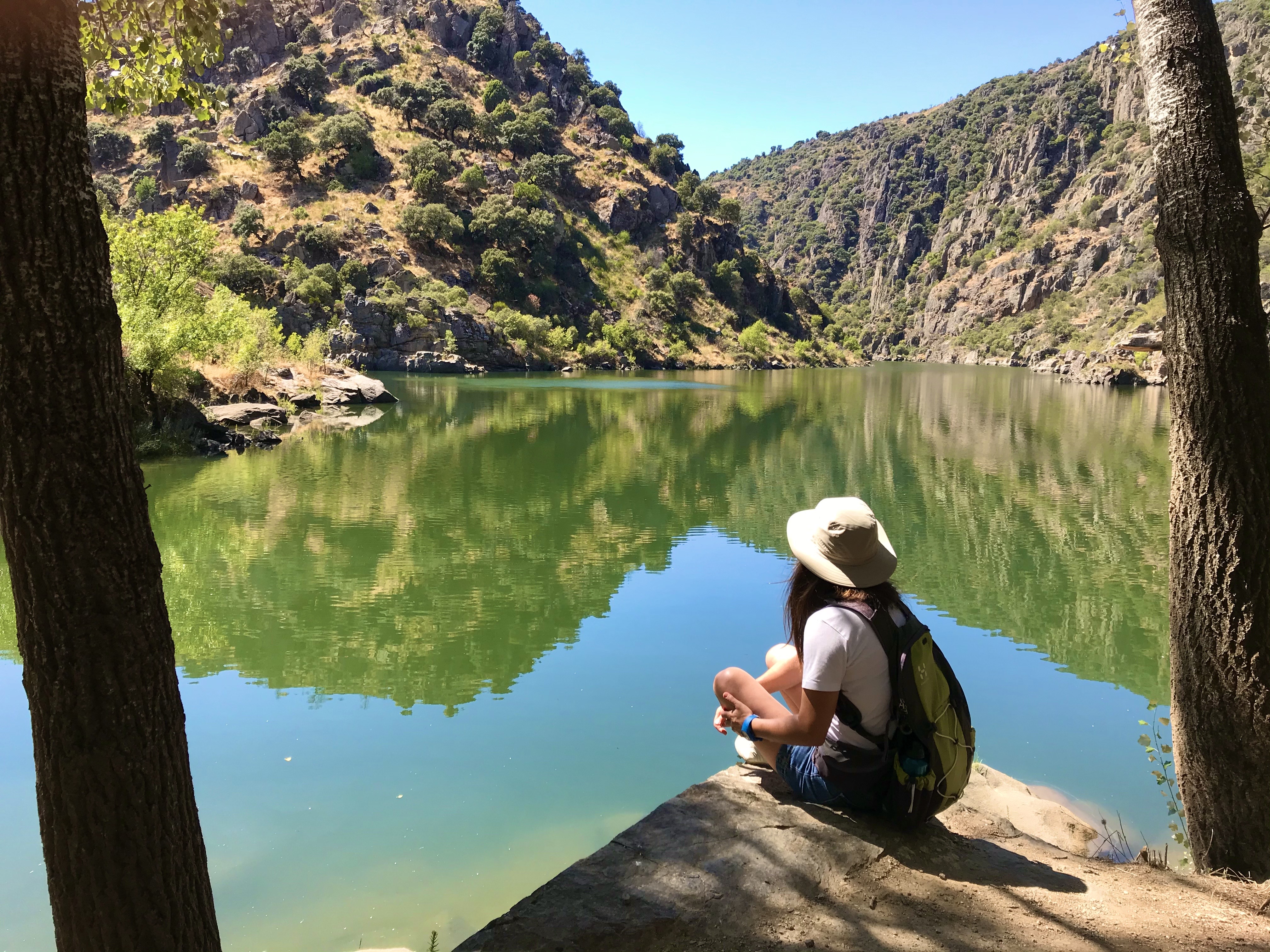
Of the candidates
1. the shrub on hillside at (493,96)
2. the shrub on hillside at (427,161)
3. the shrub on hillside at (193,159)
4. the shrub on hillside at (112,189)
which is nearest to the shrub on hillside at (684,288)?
the shrub on hillside at (427,161)

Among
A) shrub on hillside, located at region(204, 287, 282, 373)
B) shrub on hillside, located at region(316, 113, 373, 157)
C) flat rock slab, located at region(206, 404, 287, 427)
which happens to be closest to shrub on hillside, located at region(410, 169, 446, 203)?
shrub on hillside, located at region(316, 113, 373, 157)

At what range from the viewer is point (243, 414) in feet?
77.3

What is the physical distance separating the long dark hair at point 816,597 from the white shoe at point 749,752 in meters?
0.69

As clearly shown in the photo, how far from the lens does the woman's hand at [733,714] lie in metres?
3.61

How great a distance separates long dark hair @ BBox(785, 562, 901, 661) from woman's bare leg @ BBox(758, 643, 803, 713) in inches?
13.1

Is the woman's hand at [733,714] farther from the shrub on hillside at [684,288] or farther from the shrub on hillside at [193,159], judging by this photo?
the shrub on hillside at [684,288]

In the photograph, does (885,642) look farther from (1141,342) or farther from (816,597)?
(1141,342)

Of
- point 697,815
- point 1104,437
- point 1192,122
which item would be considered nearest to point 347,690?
point 697,815

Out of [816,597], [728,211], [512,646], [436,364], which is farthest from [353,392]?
[728,211]

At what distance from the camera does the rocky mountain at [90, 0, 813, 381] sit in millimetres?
68312

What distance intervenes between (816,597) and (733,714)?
0.82 m

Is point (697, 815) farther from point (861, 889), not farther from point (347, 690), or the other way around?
point (347, 690)

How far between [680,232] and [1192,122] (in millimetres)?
102420

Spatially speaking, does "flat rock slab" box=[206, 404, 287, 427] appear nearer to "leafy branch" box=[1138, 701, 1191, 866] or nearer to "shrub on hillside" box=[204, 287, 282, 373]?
"shrub on hillside" box=[204, 287, 282, 373]
